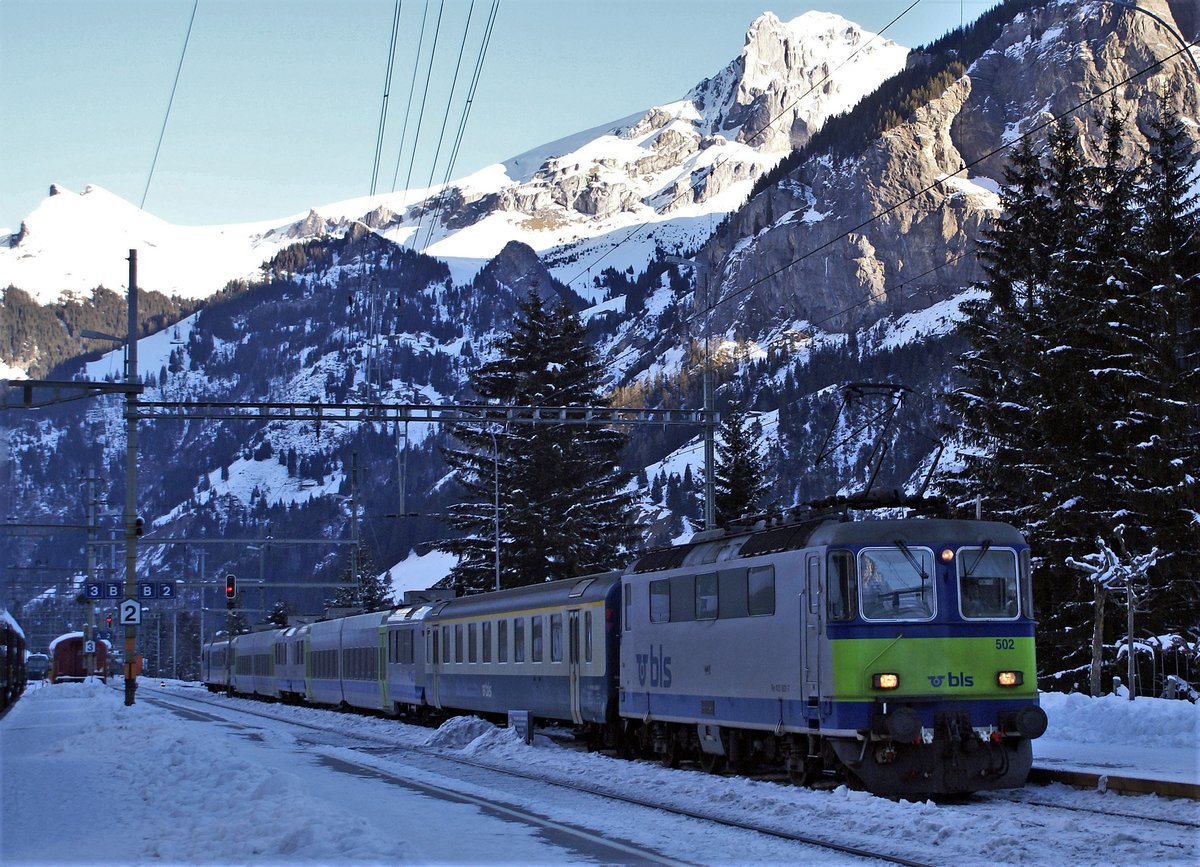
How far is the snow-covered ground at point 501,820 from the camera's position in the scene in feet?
41.4

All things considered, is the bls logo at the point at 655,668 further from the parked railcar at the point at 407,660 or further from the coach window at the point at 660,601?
the parked railcar at the point at 407,660

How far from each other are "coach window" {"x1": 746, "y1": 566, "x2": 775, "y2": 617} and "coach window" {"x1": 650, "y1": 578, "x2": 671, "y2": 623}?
2915 mm

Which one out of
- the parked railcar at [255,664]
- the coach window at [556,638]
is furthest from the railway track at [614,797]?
the parked railcar at [255,664]

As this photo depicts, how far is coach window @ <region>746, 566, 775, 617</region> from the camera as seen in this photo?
1886 centimetres

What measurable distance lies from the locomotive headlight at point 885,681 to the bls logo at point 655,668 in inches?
222

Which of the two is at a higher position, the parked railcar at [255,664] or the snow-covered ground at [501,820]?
the snow-covered ground at [501,820]

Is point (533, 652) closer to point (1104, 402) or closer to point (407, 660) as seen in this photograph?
point (407, 660)

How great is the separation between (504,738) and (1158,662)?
51.4ft

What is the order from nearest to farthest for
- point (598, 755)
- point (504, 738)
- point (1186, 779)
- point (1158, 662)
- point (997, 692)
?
1. point (1186, 779)
2. point (997, 692)
3. point (598, 755)
4. point (504, 738)
5. point (1158, 662)

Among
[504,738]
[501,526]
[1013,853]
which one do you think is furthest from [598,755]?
[501,526]

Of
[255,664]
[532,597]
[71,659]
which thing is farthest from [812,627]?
[71,659]

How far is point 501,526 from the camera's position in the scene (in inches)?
2335

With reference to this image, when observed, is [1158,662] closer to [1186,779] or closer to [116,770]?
[1186,779]

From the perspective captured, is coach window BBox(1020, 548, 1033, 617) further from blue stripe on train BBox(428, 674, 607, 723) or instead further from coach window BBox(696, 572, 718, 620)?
blue stripe on train BBox(428, 674, 607, 723)
